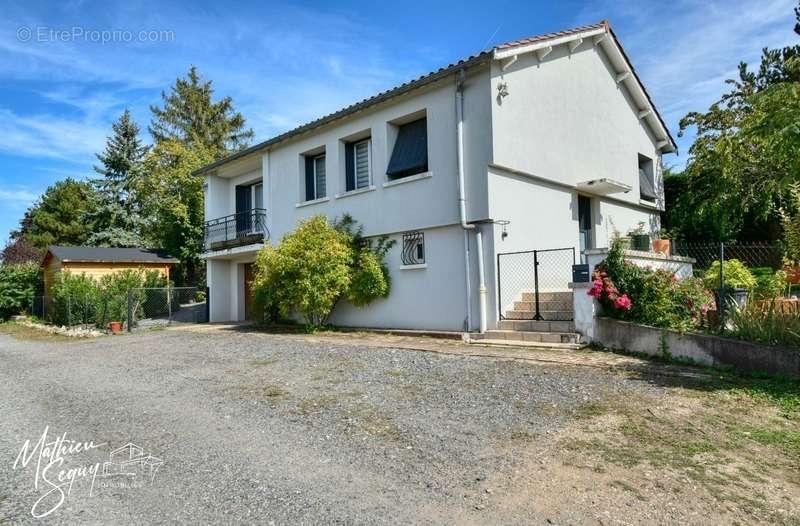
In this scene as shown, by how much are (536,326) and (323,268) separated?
5545 mm

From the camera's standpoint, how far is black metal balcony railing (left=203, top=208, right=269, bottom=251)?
17.1m

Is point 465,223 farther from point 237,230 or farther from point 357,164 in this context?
point 237,230

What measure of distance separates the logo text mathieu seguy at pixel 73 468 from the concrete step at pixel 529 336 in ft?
23.6

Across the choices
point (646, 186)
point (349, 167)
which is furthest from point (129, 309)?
point (646, 186)

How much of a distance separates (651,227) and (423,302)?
1049 cm

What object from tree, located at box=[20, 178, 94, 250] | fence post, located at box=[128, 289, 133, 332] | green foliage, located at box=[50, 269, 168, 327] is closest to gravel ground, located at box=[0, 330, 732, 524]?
fence post, located at box=[128, 289, 133, 332]

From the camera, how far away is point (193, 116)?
3672cm

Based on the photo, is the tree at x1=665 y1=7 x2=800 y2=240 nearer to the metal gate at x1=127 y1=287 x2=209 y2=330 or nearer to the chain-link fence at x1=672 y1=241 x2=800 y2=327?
the chain-link fence at x1=672 y1=241 x2=800 y2=327

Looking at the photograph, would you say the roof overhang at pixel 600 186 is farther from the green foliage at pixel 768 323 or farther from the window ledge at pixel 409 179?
the green foliage at pixel 768 323

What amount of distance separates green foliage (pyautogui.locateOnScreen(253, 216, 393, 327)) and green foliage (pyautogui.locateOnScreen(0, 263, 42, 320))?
761 inches

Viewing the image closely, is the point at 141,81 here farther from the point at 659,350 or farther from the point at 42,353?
the point at 659,350

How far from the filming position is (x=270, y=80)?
13.8m

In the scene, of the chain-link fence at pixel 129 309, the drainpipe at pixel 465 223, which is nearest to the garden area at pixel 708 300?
the drainpipe at pixel 465 223

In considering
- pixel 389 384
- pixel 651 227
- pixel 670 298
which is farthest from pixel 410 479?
pixel 651 227
